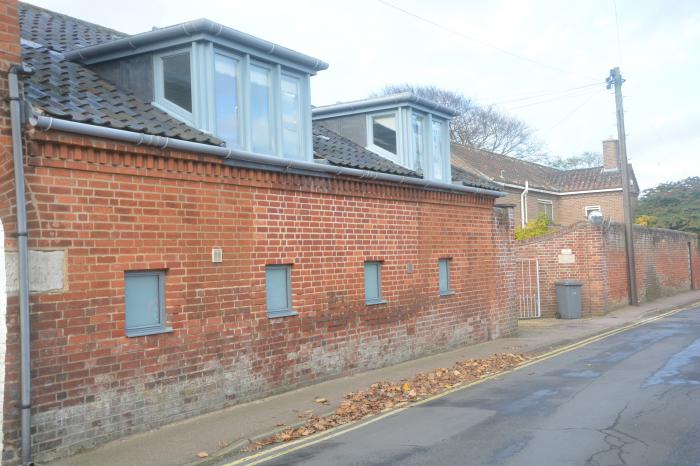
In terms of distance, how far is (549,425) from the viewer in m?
8.34

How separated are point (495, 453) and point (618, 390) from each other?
412cm

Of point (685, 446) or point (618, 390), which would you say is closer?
point (685, 446)

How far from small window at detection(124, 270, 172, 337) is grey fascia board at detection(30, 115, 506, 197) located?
1698 mm

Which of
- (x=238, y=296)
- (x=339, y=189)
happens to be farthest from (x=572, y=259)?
(x=238, y=296)

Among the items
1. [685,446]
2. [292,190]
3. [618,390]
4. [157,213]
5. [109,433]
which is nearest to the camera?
[685,446]

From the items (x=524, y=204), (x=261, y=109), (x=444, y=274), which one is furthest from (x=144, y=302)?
(x=524, y=204)

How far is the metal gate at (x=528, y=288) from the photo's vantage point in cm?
2448

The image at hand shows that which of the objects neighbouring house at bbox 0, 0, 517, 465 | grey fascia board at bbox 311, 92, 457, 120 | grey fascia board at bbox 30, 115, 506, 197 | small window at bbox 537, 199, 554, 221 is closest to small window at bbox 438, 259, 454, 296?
neighbouring house at bbox 0, 0, 517, 465

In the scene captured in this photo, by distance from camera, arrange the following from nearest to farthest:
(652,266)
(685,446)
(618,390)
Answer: (685,446)
(618,390)
(652,266)

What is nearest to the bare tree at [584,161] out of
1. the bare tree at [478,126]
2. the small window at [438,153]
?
the bare tree at [478,126]

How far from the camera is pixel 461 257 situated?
55.1ft

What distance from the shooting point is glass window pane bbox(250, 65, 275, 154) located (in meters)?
11.4

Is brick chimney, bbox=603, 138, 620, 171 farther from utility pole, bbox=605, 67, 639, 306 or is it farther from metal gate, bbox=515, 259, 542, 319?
metal gate, bbox=515, 259, 542, 319

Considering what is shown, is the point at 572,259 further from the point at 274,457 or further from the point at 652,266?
the point at 274,457
